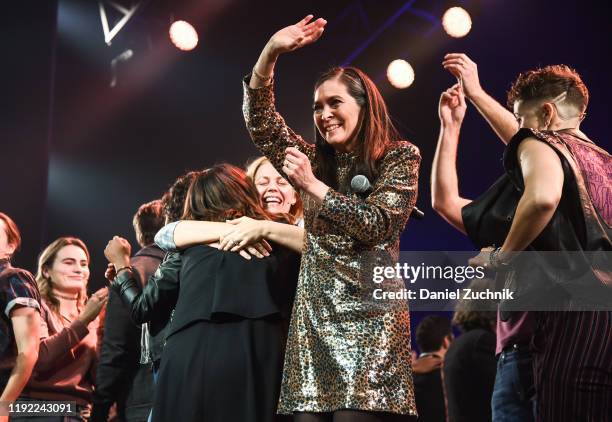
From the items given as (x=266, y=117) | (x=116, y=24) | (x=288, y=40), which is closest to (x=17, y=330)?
(x=266, y=117)

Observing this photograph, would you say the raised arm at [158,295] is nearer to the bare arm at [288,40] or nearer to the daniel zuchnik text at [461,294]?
the bare arm at [288,40]

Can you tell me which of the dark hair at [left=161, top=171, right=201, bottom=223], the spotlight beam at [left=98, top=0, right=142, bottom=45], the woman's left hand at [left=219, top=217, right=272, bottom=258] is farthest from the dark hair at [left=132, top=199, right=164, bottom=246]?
the spotlight beam at [left=98, top=0, right=142, bottom=45]

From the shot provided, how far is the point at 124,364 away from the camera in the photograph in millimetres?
3566

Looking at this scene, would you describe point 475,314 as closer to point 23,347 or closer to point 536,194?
point 536,194

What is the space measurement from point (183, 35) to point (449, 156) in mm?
4997

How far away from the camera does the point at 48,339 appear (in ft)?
12.0

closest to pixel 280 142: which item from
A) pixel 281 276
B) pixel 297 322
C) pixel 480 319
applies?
pixel 281 276

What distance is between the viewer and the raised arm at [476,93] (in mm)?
2770

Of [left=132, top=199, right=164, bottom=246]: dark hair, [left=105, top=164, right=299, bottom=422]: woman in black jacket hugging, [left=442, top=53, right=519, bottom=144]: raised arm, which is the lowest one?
[left=105, top=164, right=299, bottom=422]: woman in black jacket hugging

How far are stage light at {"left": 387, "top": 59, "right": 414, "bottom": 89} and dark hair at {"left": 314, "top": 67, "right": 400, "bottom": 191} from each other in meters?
4.25

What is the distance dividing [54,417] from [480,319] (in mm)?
2057

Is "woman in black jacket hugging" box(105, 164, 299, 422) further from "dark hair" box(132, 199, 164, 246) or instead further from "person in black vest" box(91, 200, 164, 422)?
"dark hair" box(132, 199, 164, 246)

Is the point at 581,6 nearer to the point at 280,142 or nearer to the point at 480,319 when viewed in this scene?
the point at 480,319

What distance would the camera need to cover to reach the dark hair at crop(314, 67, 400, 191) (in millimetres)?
2393
